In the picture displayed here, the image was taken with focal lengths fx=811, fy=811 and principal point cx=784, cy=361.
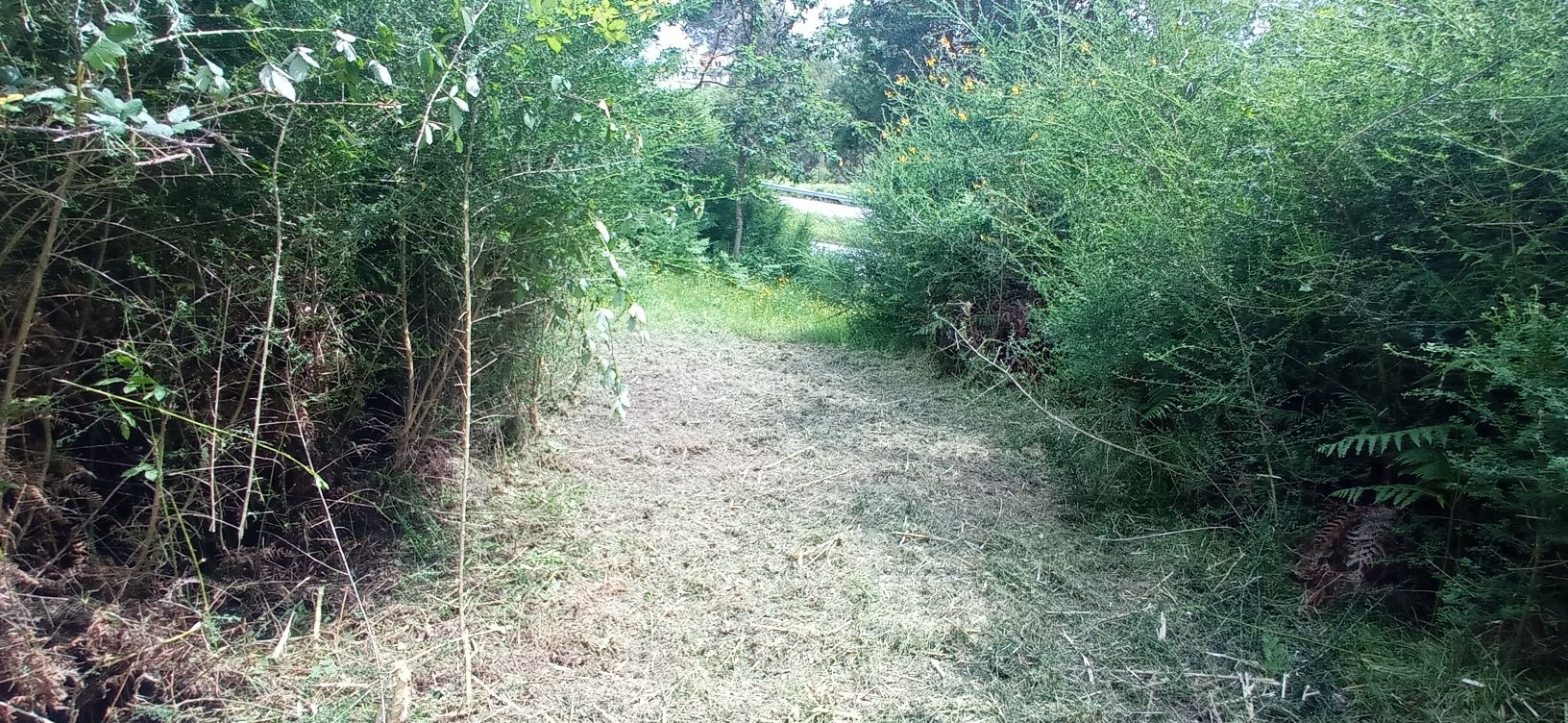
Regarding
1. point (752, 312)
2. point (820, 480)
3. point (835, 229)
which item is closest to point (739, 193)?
point (835, 229)

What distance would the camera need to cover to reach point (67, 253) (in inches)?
89.7

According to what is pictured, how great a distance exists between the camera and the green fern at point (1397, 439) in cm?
251

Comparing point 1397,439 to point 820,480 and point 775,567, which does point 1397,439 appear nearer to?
point 775,567

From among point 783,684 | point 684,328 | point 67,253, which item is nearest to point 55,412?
point 67,253

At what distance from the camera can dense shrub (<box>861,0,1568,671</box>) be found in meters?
2.33

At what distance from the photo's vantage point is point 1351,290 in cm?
281

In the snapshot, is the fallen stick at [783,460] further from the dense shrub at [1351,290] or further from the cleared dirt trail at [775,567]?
the dense shrub at [1351,290]

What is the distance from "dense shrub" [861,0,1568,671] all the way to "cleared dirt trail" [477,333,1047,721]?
3.13 feet

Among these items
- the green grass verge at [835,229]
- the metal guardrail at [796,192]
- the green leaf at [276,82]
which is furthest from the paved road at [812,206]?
the green leaf at [276,82]

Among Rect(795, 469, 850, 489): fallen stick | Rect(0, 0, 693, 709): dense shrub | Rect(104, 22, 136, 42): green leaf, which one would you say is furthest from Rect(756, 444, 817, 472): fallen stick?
Rect(104, 22, 136, 42): green leaf

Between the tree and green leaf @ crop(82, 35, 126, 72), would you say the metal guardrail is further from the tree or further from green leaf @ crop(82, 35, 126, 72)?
green leaf @ crop(82, 35, 126, 72)

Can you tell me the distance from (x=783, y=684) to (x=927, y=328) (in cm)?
403

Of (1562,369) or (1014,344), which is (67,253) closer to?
(1562,369)

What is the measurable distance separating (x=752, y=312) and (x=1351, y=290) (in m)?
5.89
